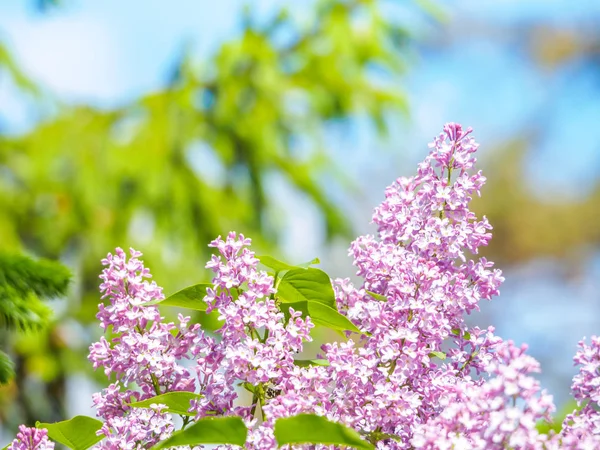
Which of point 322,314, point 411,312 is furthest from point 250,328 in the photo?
point 411,312

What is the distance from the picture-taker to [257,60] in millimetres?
5105

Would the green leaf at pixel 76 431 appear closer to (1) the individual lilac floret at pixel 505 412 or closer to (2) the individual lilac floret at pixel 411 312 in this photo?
(2) the individual lilac floret at pixel 411 312

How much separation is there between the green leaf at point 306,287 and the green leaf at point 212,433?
8.4 inches

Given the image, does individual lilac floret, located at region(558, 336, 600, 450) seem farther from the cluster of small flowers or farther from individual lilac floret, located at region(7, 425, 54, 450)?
individual lilac floret, located at region(7, 425, 54, 450)

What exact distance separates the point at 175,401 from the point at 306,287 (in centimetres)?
21

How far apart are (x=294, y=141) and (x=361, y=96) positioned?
1.80 ft

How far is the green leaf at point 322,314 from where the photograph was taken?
3.06ft

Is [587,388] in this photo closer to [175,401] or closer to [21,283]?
[175,401]

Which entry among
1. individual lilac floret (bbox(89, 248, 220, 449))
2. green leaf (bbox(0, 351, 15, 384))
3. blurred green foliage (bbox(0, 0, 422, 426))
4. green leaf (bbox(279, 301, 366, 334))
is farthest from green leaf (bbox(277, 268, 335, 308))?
blurred green foliage (bbox(0, 0, 422, 426))

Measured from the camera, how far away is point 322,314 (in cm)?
96

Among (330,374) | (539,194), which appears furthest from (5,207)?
(539,194)

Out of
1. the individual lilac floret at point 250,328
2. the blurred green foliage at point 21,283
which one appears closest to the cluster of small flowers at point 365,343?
the individual lilac floret at point 250,328

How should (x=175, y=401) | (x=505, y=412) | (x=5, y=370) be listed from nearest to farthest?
(x=505, y=412) < (x=175, y=401) < (x=5, y=370)

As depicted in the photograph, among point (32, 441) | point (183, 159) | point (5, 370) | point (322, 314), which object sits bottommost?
point (32, 441)
